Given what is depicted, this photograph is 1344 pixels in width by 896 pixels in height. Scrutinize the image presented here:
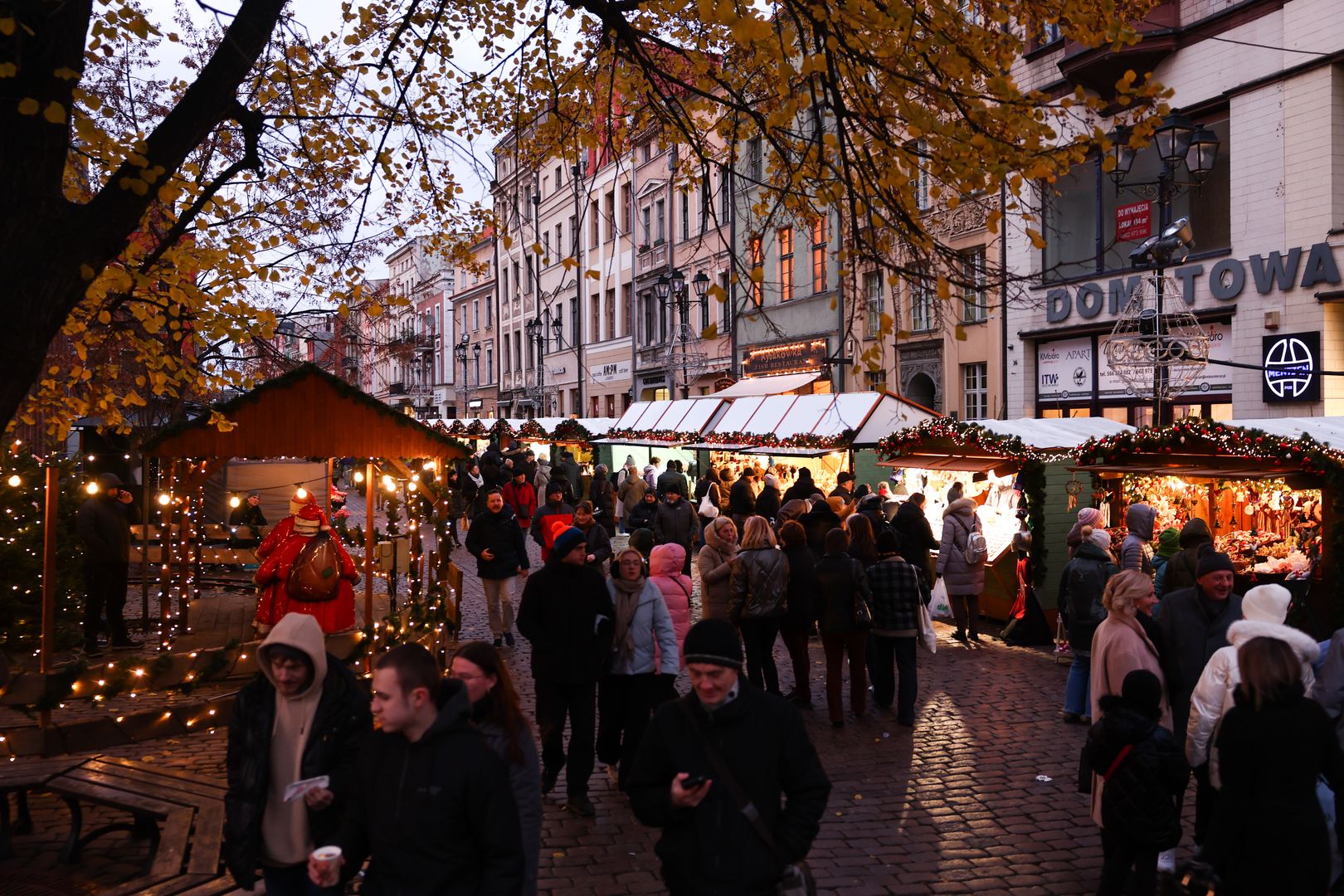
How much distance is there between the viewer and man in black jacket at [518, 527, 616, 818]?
6.96 m

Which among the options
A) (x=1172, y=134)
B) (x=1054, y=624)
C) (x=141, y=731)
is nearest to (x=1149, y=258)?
(x=1172, y=134)

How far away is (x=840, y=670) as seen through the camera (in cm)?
922

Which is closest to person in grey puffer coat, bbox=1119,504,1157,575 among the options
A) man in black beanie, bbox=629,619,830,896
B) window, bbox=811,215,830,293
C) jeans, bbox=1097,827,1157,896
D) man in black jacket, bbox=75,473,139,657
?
jeans, bbox=1097,827,1157,896

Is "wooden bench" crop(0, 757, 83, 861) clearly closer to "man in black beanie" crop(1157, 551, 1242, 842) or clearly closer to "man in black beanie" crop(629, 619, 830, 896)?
"man in black beanie" crop(629, 619, 830, 896)

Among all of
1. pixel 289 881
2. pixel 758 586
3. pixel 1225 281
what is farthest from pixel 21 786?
pixel 1225 281

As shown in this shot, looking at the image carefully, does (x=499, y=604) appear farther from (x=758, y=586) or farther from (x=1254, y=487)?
(x=1254, y=487)

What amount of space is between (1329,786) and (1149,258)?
12207 mm

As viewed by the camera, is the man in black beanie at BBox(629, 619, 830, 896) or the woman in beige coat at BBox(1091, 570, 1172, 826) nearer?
the man in black beanie at BBox(629, 619, 830, 896)

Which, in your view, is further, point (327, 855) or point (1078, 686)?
point (1078, 686)

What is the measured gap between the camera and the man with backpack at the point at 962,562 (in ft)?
41.3

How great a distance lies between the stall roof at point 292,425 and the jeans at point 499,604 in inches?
86.0

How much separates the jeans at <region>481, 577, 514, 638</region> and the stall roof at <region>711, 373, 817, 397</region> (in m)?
15.0

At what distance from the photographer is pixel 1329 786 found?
478 cm

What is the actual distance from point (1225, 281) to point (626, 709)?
1580cm
